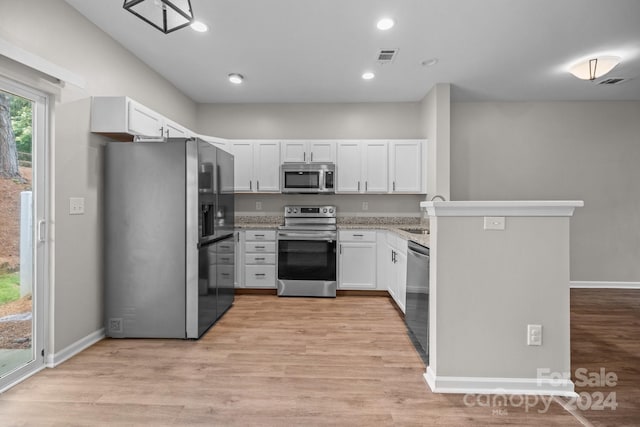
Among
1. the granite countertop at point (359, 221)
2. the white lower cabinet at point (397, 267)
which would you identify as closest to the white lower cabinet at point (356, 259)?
the white lower cabinet at point (397, 267)

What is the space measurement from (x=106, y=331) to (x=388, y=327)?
2.57 m

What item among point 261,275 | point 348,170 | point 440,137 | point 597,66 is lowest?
point 261,275

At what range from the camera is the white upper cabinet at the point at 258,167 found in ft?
15.1

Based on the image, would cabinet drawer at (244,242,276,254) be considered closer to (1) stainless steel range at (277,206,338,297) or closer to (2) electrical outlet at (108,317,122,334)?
(1) stainless steel range at (277,206,338,297)

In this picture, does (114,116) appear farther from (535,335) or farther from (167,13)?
(535,335)

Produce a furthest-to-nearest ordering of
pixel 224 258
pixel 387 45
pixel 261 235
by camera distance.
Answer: pixel 261 235, pixel 224 258, pixel 387 45

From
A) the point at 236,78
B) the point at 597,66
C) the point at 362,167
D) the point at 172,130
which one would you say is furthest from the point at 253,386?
the point at 597,66

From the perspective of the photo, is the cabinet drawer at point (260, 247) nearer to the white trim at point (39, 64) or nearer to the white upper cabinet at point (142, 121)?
the white upper cabinet at point (142, 121)

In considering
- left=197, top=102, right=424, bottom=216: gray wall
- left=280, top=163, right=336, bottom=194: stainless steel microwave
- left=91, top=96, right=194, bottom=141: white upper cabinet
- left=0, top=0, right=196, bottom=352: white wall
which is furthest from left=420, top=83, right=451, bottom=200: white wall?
left=0, top=0, right=196, bottom=352: white wall

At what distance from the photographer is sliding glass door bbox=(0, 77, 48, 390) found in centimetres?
211

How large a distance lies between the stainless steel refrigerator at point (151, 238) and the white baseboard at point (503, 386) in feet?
6.67

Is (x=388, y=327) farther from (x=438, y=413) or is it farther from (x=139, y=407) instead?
(x=139, y=407)

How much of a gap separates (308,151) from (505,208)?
301 centimetres

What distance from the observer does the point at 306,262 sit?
424 cm
